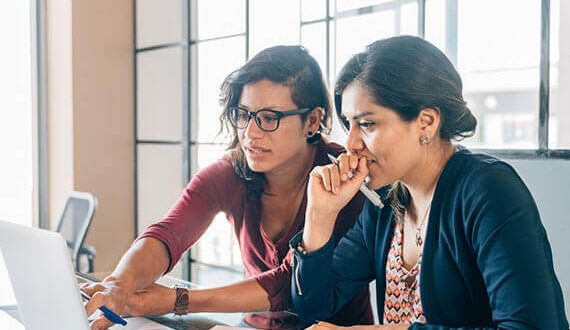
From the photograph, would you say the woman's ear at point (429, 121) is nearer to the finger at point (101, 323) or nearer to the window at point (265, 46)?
the finger at point (101, 323)

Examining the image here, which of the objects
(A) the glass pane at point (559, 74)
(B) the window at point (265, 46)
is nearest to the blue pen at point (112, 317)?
(B) the window at point (265, 46)

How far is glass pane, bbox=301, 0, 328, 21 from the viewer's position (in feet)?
10.8

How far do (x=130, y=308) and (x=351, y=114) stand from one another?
2.09ft

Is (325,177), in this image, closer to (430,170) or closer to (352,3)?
(430,170)

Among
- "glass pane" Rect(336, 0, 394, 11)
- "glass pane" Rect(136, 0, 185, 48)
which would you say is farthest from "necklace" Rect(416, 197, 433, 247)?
"glass pane" Rect(136, 0, 185, 48)

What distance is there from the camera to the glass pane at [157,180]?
13.8ft

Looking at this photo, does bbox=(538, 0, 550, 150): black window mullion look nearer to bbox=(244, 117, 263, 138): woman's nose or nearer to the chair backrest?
bbox=(244, 117, 263, 138): woman's nose

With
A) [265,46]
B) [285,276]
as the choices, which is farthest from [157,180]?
[285,276]

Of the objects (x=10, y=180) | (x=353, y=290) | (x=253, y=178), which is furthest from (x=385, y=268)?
(x=10, y=180)

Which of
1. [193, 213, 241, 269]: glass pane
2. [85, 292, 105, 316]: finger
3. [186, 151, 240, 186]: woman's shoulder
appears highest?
[186, 151, 240, 186]: woman's shoulder

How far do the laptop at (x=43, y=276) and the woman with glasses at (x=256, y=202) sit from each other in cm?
34

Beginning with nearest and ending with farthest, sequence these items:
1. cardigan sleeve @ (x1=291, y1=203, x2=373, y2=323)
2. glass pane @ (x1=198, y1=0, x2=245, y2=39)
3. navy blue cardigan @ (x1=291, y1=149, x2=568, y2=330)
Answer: navy blue cardigan @ (x1=291, y1=149, x2=568, y2=330)
cardigan sleeve @ (x1=291, y1=203, x2=373, y2=323)
glass pane @ (x1=198, y1=0, x2=245, y2=39)

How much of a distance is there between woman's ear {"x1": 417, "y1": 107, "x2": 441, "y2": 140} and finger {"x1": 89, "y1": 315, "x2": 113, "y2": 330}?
71 cm

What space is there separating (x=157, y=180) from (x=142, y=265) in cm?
290
